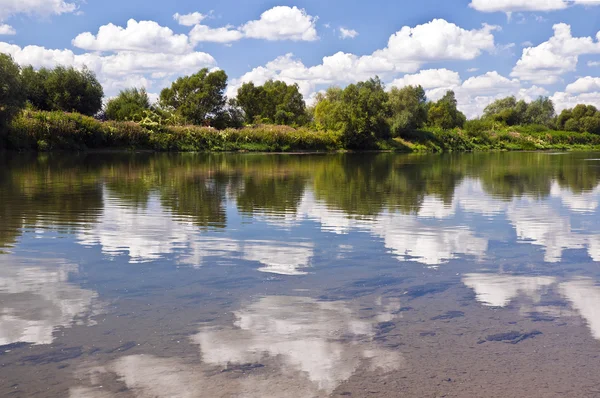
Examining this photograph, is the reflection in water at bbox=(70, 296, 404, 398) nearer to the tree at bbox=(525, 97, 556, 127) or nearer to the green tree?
the green tree

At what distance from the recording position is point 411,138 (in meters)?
101

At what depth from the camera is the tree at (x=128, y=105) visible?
80938mm

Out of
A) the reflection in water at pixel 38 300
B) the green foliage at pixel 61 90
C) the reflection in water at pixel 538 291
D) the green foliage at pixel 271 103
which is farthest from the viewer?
the green foliage at pixel 271 103

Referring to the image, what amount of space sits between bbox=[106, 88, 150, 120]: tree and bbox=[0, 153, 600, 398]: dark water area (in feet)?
222

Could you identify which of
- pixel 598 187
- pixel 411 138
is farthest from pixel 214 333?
pixel 411 138

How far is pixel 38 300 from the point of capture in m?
7.77

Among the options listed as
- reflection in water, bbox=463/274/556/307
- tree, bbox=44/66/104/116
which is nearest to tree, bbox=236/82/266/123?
tree, bbox=44/66/104/116

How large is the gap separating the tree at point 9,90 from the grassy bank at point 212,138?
4.49 m

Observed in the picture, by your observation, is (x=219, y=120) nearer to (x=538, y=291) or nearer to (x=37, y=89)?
(x=37, y=89)

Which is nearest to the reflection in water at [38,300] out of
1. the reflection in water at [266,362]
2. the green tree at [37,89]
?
the reflection in water at [266,362]

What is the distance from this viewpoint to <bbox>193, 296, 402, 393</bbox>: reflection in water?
18.9 feet

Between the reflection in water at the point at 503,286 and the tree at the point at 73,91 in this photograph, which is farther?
the tree at the point at 73,91

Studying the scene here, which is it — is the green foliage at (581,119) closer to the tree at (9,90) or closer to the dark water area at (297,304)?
the tree at (9,90)

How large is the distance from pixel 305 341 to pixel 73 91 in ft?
255
